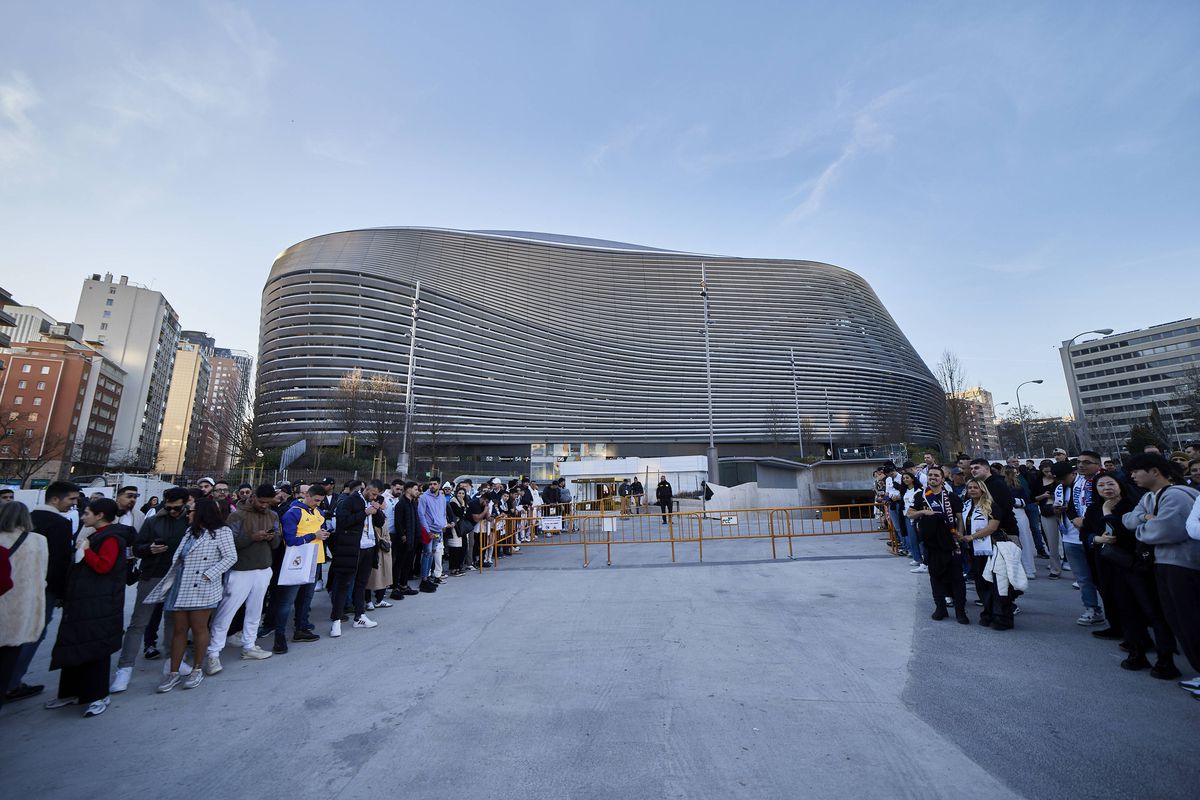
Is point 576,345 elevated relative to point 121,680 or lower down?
elevated

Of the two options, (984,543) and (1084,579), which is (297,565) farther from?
(1084,579)

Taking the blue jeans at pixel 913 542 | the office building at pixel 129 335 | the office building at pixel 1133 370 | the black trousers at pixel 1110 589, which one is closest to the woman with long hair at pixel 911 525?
the blue jeans at pixel 913 542

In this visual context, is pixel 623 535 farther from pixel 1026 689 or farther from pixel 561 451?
pixel 561 451

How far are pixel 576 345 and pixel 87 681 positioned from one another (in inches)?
3231

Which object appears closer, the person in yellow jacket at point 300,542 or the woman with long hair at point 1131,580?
the woman with long hair at point 1131,580

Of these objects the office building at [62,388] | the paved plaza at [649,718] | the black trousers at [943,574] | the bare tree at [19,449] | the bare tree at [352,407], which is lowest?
the paved plaza at [649,718]

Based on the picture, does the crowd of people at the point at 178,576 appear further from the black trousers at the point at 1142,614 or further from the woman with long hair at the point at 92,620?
the black trousers at the point at 1142,614

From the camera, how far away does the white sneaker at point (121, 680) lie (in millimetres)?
4566

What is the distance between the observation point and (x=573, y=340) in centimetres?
8544

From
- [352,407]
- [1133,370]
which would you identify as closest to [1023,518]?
[352,407]

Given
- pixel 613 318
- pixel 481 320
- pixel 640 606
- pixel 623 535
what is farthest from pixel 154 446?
pixel 640 606

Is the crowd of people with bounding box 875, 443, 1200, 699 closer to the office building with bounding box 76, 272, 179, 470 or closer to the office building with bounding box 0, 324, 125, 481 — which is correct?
the office building with bounding box 0, 324, 125, 481

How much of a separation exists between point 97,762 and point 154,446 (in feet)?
368

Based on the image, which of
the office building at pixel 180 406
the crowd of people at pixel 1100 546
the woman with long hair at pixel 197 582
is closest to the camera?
the crowd of people at pixel 1100 546
